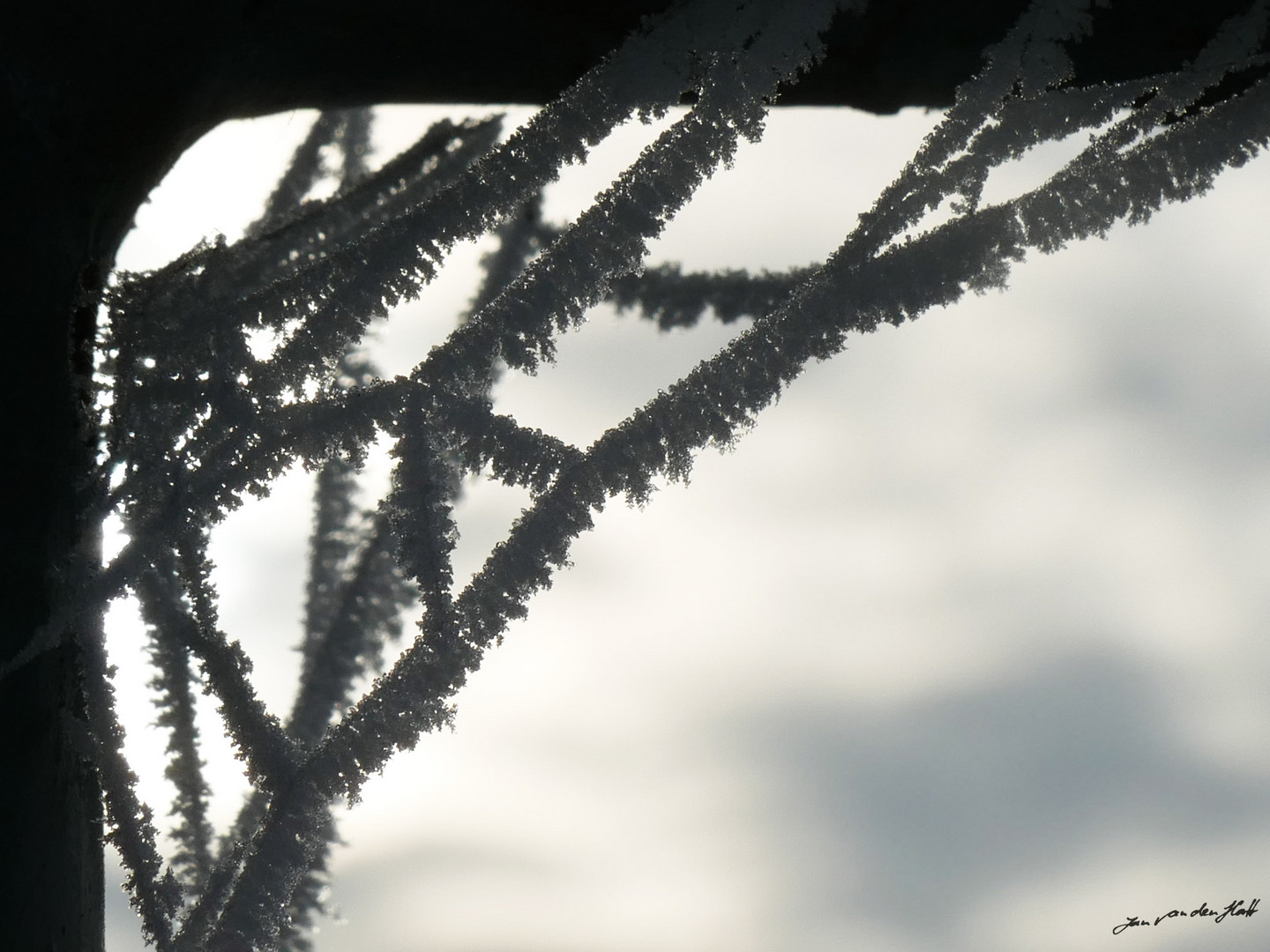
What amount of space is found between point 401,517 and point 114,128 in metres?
0.41

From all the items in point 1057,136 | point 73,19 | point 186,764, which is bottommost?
point 186,764

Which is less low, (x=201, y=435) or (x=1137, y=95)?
(x=1137, y=95)

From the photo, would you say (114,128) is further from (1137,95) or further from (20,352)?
(1137,95)

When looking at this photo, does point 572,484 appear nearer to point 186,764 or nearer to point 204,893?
point 204,893

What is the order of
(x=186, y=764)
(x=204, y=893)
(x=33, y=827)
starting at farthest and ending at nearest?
(x=186, y=764), (x=204, y=893), (x=33, y=827)

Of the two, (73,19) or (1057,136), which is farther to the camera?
(1057,136)

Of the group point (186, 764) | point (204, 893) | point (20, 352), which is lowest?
point (204, 893)

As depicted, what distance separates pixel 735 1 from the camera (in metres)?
0.86

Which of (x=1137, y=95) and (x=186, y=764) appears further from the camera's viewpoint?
(x=186, y=764)

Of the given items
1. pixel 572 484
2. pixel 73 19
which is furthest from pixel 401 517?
pixel 73 19

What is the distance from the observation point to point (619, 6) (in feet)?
2.83

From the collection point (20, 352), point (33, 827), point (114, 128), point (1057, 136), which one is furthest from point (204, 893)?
point (1057, 136)

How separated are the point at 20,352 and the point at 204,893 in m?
0.48

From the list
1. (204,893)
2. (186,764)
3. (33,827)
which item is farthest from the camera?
(186,764)
